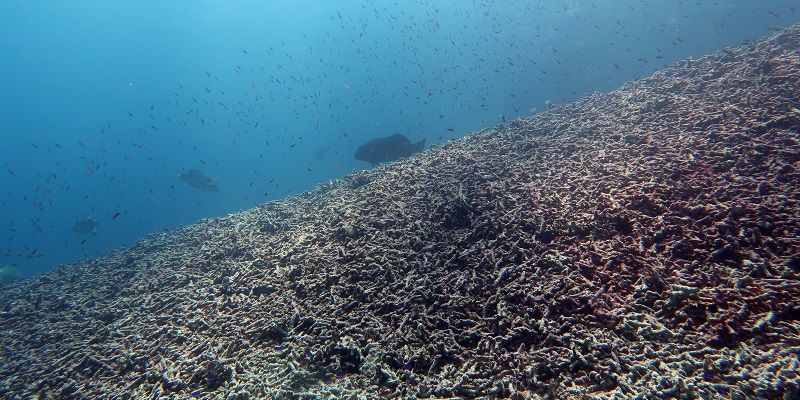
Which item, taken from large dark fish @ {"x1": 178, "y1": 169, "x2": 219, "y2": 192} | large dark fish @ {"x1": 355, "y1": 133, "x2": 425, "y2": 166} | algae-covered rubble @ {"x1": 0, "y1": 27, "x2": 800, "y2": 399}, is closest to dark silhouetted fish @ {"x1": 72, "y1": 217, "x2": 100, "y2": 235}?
large dark fish @ {"x1": 178, "y1": 169, "x2": 219, "y2": 192}

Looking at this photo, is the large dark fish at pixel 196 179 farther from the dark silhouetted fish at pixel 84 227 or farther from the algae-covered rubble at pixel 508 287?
the algae-covered rubble at pixel 508 287

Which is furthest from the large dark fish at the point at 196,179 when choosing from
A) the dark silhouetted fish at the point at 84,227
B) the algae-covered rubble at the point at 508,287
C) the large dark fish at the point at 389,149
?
the algae-covered rubble at the point at 508,287

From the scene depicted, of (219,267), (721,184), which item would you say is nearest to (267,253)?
(219,267)

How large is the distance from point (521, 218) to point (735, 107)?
5103 mm

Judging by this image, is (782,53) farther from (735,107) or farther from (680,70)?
(735,107)

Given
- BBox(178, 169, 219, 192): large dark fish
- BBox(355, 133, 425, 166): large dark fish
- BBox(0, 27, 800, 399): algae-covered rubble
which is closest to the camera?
BBox(0, 27, 800, 399): algae-covered rubble

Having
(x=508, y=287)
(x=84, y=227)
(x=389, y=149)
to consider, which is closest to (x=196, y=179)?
(x=84, y=227)

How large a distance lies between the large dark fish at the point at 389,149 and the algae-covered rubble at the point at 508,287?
11992 millimetres

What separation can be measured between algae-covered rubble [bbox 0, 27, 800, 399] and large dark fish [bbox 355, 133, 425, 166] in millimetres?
11992

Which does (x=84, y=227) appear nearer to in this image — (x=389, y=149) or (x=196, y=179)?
(x=196, y=179)

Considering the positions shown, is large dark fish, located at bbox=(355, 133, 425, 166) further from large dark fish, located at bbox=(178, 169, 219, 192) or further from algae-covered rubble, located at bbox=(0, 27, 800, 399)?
large dark fish, located at bbox=(178, 169, 219, 192)

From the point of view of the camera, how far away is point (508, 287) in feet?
15.5

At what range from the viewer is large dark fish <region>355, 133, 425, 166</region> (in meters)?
21.1

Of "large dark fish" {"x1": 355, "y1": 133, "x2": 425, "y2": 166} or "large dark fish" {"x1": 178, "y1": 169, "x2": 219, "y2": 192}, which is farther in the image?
"large dark fish" {"x1": 178, "y1": 169, "x2": 219, "y2": 192}
